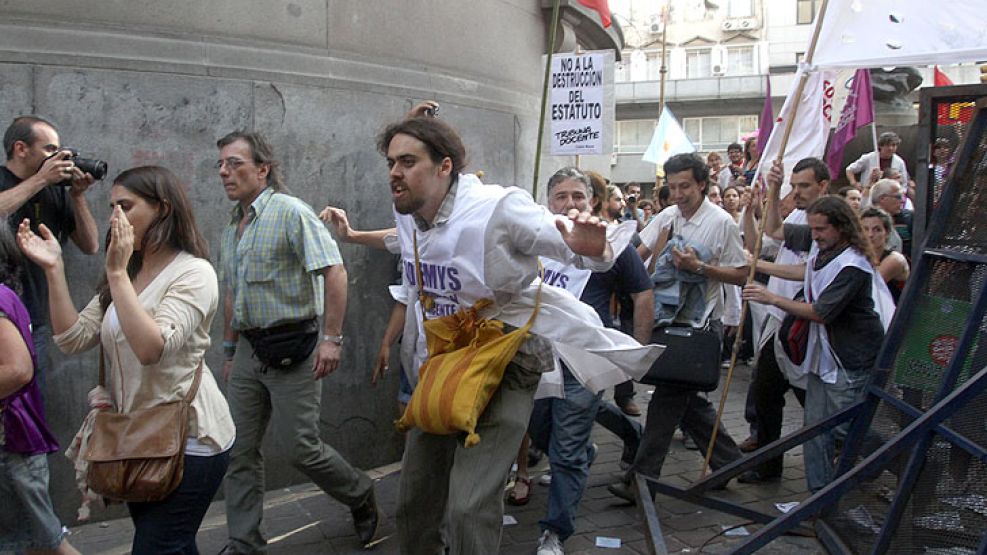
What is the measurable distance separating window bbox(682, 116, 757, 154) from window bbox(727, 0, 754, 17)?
691 centimetres

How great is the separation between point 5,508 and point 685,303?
3.66 metres

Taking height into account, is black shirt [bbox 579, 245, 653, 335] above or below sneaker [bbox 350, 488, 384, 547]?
above

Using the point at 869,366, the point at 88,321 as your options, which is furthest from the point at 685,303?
the point at 88,321

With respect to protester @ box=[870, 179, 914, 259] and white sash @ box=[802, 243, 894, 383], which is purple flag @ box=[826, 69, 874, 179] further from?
white sash @ box=[802, 243, 894, 383]

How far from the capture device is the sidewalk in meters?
4.64

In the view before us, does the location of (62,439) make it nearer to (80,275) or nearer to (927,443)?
(80,275)

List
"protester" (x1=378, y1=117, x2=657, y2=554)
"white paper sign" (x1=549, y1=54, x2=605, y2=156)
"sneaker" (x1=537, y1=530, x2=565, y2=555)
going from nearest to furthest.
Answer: "protester" (x1=378, y1=117, x2=657, y2=554) < "sneaker" (x1=537, y1=530, x2=565, y2=555) < "white paper sign" (x1=549, y1=54, x2=605, y2=156)

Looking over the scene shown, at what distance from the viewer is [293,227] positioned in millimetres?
4363

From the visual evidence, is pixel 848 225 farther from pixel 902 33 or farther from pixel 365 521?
pixel 365 521

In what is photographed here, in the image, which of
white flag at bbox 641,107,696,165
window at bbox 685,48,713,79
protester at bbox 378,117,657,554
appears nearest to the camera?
protester at bbox 378,117,657,554

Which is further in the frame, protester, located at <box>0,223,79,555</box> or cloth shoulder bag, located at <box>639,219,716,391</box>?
cloth shoulder bag, located at <box>639,219,716,391</box>

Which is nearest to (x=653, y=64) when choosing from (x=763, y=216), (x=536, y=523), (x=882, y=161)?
(x=882, y=161)

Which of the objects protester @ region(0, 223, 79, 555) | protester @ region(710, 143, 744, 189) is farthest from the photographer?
protester @ region(710, 143, 744, 189)

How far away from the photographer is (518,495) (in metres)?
5.31
